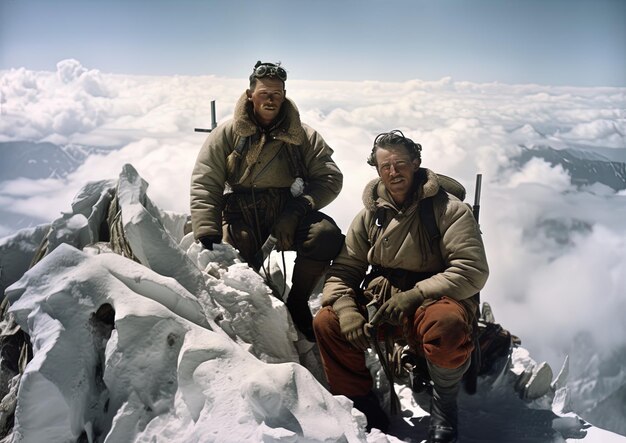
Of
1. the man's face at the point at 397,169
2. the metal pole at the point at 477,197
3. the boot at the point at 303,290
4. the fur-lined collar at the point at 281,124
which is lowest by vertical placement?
the boot at the point at 303,290

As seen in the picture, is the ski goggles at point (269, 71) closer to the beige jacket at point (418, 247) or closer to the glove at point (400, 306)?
the beige jacket at point (418, 247)

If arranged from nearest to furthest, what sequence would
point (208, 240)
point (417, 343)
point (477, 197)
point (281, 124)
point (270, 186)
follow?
point (417, 343), point (208, 240), point (281, 124), point (270, 186), point (477, 197)

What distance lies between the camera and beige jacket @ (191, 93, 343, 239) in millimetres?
3590

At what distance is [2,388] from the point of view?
280 cm

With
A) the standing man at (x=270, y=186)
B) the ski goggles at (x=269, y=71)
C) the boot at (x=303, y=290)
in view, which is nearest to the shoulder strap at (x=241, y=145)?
the standing man at (x=270, y=186)

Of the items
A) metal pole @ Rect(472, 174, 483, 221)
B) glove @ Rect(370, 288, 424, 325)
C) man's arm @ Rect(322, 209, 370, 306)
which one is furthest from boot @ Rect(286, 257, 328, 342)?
metal pole @ Rect(472, 174, 483, 221)

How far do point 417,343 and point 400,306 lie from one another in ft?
0.81

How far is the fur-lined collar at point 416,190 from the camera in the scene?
9.65 ft

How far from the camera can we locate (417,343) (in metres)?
A: 2.96

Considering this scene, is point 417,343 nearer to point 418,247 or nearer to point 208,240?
point 418,247

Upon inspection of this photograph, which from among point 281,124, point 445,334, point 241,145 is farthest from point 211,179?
point 445,334

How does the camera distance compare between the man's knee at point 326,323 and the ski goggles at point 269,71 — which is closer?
the man's knee at point 326,323

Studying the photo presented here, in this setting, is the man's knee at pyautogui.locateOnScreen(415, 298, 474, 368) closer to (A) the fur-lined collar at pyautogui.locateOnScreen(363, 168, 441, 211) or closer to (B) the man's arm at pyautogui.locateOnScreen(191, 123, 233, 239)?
(A) the fur-lined collar at pyautogui.locateOnScreen(363, 168, 441, 211)

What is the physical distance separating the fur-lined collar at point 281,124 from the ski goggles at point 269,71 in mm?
162
